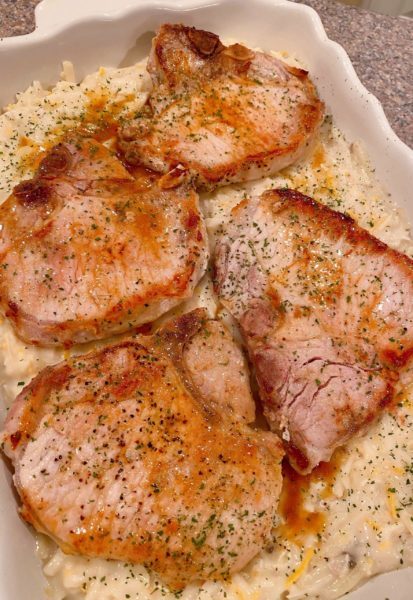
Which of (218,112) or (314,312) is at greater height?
(218,112)

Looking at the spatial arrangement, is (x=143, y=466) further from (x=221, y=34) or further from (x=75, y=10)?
(x=221, y=34)

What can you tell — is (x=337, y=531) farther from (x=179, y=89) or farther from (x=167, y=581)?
(x=179, y=89)

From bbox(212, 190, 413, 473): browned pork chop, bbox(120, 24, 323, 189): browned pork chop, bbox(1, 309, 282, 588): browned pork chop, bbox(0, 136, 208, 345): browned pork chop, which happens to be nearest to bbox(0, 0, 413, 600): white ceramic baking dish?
bbox(120, 24, 323, 189): browned pork chop

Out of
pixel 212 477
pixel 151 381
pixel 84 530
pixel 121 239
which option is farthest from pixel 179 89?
pixel 84 530

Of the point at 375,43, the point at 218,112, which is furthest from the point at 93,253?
the point at 375,43

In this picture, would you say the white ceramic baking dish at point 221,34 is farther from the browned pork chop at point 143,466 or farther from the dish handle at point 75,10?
the browned pork chop at point 143,466
